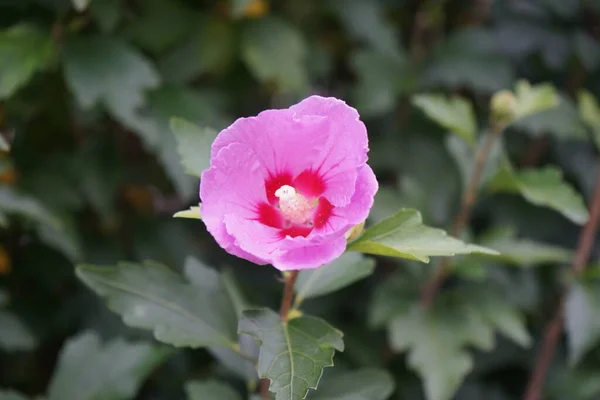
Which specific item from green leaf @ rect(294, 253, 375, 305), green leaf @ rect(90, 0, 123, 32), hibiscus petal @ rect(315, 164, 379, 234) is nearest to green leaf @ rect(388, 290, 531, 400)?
green leaf @ rect(294, 253, 375, 305)

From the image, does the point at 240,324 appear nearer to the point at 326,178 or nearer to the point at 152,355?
the point at 326,178

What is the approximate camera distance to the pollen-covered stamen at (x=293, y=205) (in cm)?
85

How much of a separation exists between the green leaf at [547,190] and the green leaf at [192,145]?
0.58 meters

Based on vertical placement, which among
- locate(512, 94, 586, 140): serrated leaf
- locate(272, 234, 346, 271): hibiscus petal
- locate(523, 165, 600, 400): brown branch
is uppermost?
locate(272, 234, 346, 271): hibiscus petal

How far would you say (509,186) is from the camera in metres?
1.29

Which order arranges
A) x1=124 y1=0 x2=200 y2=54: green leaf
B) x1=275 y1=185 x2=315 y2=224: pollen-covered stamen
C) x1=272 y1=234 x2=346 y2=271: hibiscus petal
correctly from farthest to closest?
x1=124 y1=0 x2=200 y2=54: green leaf < x1=275 y1=185 x2=315 y2=224: pollen-covered stamen < x1=272 y1=234 x2=346 y2=271: hibiscus petal

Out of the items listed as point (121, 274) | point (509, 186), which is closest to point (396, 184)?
point (509, 186)

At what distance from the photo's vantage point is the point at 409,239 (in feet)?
2.73

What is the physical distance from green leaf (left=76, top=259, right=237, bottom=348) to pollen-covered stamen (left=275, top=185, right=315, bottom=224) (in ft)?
0.73

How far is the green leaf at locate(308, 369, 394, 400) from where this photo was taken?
1021 mm

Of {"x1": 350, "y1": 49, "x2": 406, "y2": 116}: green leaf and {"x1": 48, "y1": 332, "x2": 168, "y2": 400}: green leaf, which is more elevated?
{"x1": 350, "y1": 49, "x2": 406, "y2": 116}: green leaf

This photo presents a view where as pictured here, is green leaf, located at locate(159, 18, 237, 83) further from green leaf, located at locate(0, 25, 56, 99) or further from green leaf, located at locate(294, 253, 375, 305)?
green leaf, located at locate(294, 253, 375, 305)

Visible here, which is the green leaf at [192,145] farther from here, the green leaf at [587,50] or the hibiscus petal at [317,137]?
the green leaf at [587,50]

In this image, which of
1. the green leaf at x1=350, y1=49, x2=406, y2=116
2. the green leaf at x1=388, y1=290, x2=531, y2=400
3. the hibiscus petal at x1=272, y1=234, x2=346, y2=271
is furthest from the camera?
the green leaf at x1=350, y1=49, x2=406, y2=116
